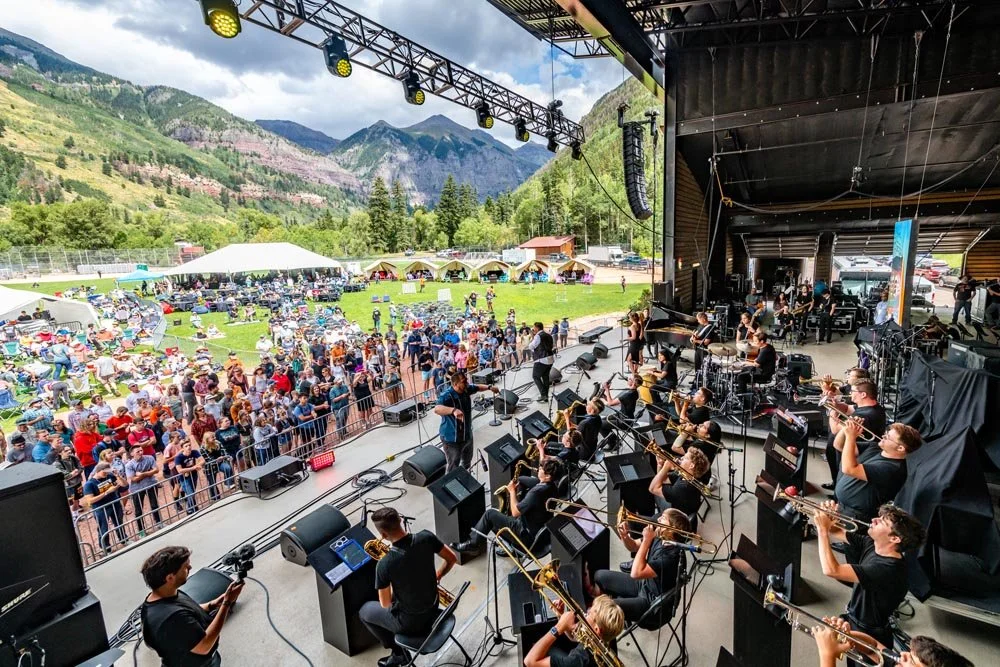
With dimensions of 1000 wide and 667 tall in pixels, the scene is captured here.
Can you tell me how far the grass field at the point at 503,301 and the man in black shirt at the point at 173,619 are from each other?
24.0 m

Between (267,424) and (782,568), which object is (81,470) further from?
(782,568)

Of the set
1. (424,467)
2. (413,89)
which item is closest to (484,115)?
(413,89)

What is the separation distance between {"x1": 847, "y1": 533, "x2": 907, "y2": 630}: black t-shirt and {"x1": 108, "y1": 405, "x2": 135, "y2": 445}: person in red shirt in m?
9.85

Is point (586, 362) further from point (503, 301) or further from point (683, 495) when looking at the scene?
point (503, 301)

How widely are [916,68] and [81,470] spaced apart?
1701 centimetres

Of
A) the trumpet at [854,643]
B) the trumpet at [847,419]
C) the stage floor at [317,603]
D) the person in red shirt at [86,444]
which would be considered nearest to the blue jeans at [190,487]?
the stage floor at [317,603]

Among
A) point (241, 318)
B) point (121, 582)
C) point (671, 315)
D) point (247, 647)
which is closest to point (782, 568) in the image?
point (247, 647)

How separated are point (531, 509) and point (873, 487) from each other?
272 cm

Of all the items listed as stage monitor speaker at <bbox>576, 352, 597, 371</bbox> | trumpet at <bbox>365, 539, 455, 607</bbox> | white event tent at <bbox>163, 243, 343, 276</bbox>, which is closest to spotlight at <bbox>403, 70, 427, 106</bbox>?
stage monitor speaker at <bbox>576, 352, 597, 371</bbox>

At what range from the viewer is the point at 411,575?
9.55 feet

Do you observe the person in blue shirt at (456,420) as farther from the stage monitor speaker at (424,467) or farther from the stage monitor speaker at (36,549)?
the stage monitor speaker at (36,549)

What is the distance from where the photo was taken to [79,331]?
69.9 ft

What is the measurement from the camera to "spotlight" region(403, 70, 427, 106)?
832 cm

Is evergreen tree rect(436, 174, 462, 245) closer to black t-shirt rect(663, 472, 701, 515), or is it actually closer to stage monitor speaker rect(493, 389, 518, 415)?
stage monitor speaker rect(493, 389, 518, 415)
